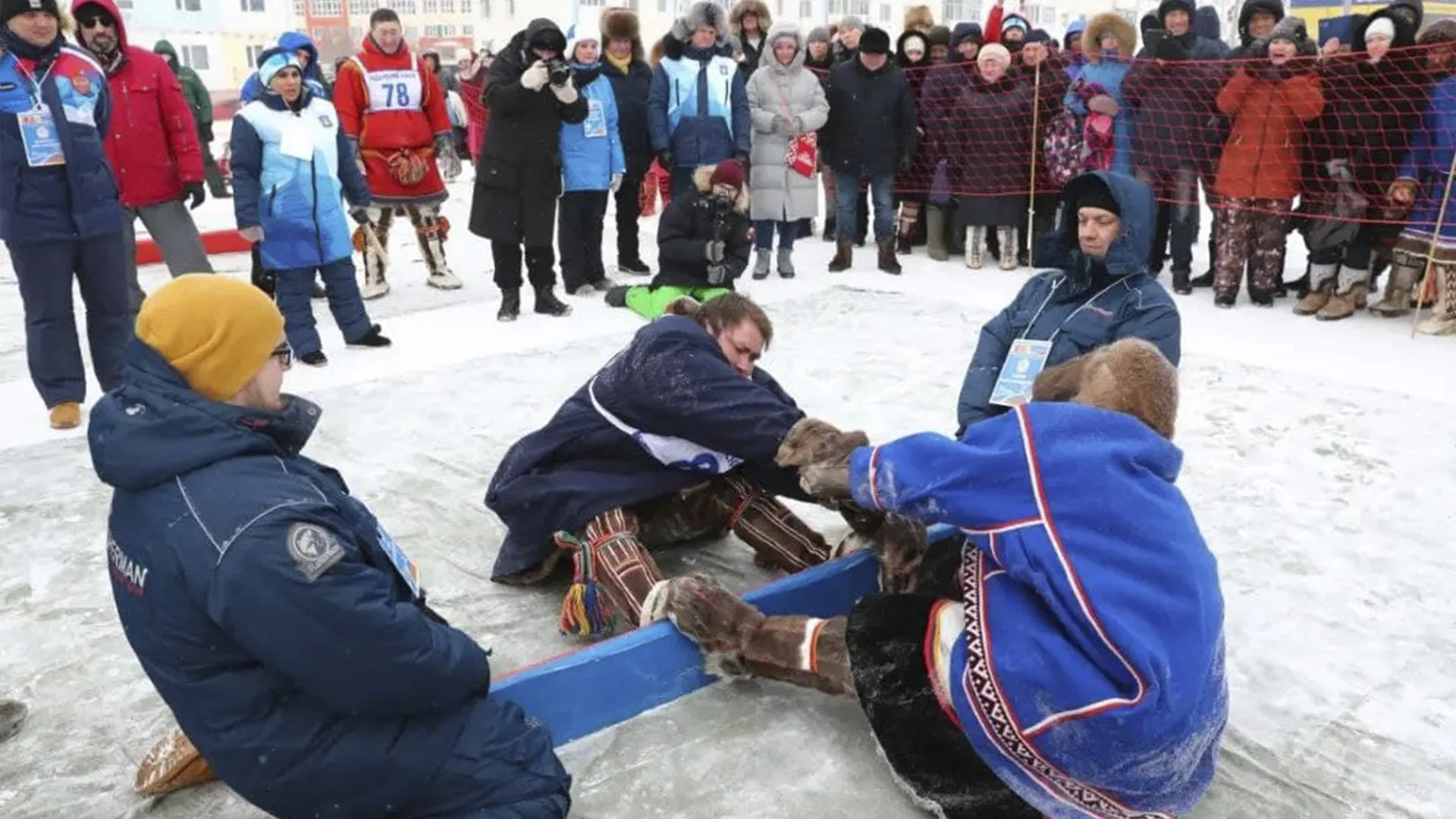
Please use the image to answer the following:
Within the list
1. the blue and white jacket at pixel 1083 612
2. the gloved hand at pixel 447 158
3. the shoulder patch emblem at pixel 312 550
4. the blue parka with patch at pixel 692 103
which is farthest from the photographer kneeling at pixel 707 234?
the shoulder patch emblem at pixel 312 550

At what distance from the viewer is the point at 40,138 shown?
4156 millimetres

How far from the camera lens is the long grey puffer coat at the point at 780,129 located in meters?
7.30

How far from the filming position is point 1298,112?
20.2ft

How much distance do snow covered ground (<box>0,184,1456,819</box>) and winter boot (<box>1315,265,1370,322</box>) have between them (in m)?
0.11

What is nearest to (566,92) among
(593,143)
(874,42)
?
(593,143)

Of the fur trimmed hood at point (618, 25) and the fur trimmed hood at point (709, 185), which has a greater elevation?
the fur trimmed hood at point (618, 25)

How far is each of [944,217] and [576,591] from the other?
604cm

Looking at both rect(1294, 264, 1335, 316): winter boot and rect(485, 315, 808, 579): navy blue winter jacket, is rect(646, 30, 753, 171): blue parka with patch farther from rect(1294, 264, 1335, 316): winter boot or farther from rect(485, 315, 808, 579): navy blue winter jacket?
rect(485, 315, 808, 579): navy blue winter jacket

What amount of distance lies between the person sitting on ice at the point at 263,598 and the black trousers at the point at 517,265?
4.34m

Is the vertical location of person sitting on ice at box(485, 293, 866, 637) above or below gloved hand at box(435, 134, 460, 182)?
below

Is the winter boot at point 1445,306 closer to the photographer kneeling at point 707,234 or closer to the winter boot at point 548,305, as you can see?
the photographer kneeling at point 707,234

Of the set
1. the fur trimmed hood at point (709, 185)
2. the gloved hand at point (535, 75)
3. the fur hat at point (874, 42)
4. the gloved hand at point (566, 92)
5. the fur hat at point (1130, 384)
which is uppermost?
the fur hat at point (874, 42)

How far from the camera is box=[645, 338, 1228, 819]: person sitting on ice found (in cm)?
172

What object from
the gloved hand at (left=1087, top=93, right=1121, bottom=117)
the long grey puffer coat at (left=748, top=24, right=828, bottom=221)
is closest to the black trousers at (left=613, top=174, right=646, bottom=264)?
the long grey puffer coat at (left=748, top=24, right=828, bottom=221)
